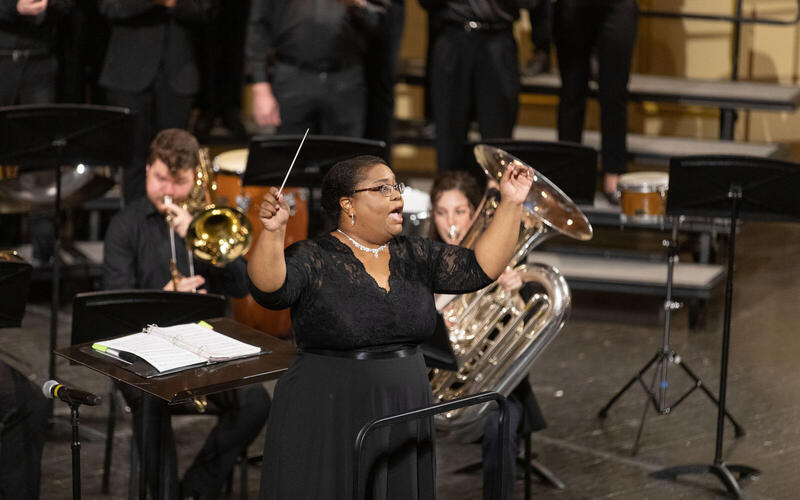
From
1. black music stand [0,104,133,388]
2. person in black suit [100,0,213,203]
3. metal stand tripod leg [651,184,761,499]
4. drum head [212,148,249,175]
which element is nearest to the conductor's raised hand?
metal stand tripod leg [651,184,761,499]

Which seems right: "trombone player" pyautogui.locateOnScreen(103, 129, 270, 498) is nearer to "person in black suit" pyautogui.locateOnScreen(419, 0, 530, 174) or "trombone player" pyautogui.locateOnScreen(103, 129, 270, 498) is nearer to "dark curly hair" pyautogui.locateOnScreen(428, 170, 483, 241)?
"dark curly hair" pyautogui.locateOnScreen(428, 170, 483, 241)

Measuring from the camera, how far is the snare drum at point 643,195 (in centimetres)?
545

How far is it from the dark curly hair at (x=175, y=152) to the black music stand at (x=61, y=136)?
52 centimetres

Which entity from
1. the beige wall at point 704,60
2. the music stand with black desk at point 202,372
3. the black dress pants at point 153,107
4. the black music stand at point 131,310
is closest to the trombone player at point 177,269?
the black music stand at point 131,310

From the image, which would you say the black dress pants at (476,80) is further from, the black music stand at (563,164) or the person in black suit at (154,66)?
the black music stand at (563,164)

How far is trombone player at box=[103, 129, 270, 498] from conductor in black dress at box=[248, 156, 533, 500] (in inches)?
38.8

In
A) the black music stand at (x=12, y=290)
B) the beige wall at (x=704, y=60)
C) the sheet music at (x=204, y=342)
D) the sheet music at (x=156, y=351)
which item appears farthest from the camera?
the beige wall at (x=704, y=60)

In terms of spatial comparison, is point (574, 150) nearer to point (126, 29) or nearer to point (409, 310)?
point (409, 310)

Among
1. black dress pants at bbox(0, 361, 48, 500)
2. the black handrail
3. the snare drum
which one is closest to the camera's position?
the black handrail

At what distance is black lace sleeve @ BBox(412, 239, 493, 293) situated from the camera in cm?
339

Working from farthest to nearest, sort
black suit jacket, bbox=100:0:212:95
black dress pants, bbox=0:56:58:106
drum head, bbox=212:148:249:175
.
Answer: black suit jacket, bbox=100:0:212:95 < black dress pants, bbox=0:56:58:106 < drum head, bbox=212:148:249:175

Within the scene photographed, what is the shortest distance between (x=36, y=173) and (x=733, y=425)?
3417 mm

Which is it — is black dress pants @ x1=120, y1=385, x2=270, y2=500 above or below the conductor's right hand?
below

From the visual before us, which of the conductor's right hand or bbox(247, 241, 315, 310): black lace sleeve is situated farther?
bbox(247, 241, 315, 310): black lace sleeve
